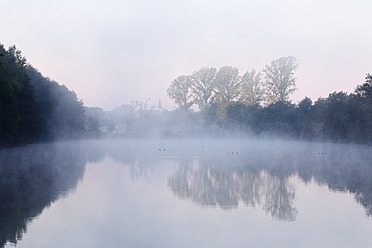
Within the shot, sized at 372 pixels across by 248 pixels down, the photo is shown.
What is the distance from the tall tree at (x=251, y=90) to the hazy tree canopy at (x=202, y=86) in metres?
5.15

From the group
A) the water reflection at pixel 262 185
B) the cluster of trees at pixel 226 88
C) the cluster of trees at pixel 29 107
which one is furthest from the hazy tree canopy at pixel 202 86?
the water reflection at pixel 262 185

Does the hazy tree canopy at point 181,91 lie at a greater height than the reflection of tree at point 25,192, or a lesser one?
greater

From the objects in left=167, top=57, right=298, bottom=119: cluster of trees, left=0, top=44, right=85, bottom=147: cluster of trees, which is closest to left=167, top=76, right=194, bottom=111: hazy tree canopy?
left=167, top=57, right=298, bottom=119: cluster of trees

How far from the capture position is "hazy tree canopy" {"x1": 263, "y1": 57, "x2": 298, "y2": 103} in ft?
213

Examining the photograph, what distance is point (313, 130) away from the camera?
59.0 meters

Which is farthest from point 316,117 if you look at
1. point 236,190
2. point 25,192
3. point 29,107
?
point 25,192

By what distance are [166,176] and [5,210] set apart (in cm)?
920

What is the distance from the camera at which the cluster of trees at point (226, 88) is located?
66562 millimetres

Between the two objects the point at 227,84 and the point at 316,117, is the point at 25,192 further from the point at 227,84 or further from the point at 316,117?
the point at 227,84

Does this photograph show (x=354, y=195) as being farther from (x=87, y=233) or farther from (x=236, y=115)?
(x=236, y=115)

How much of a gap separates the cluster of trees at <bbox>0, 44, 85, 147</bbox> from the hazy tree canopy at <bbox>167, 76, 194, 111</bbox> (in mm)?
20519

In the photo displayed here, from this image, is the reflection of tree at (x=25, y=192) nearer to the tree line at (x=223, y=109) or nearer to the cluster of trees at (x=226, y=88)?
the tree line at (x=223, y=109)

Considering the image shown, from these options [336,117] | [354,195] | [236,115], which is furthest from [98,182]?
[236,115]

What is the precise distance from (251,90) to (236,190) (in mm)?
57450
